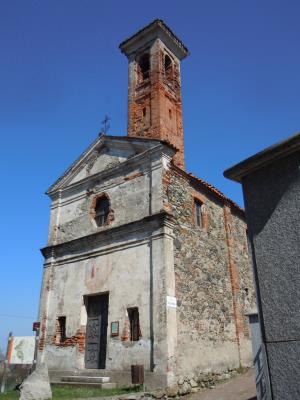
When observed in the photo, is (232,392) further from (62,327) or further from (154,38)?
(154,38)

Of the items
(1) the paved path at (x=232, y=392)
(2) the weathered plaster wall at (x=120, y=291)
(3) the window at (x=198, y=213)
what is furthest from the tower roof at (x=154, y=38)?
(1) the paved path at (x=232, y=392)

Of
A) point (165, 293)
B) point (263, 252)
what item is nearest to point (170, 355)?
point (165, 293)

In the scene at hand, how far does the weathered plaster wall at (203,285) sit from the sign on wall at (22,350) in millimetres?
5906

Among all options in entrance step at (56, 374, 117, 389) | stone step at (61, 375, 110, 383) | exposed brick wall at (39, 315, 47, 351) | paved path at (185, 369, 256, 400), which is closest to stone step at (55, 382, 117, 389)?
entrance step at (56, 374, 117, 389)

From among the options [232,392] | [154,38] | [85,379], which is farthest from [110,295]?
[154,38]

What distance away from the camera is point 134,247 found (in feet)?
39.9

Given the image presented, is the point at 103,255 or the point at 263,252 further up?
the point at 103,255

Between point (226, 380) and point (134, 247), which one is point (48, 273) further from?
point (226, 380)

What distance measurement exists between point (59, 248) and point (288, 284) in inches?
479

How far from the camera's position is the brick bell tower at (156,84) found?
16141mm

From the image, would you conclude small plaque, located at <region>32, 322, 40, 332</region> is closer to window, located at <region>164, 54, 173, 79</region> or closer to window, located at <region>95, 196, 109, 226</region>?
window, located at <region>95, 196, 109, 226</region>

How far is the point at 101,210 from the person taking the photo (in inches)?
566

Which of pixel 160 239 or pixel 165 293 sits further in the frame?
pixel 160 239

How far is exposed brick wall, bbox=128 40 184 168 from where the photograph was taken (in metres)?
16.0
